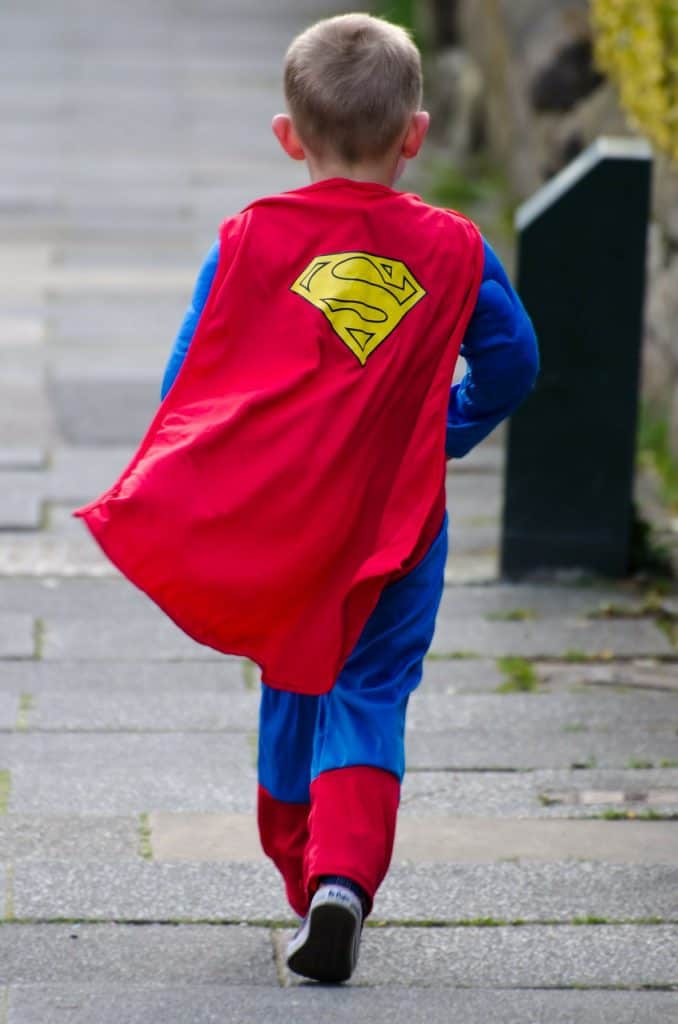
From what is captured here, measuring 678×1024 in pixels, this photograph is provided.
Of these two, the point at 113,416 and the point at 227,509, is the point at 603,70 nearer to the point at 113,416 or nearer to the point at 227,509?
the point at 113,416

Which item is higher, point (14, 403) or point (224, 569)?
point (224, 569)

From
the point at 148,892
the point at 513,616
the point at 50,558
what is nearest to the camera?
the point at 148,892

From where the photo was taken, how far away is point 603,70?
771 centimetres

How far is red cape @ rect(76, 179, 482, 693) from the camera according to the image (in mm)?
2604

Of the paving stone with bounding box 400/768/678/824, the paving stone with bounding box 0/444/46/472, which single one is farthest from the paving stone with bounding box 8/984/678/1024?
the paving stone with bounding box 0/444/46/472

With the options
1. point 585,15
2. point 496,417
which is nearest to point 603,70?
point 585,15

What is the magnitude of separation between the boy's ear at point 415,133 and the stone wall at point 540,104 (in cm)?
347

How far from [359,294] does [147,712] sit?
1.67 metres

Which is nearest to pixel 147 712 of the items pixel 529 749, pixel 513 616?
pixel 529 749

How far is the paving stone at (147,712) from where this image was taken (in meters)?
3.95

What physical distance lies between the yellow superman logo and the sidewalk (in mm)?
984

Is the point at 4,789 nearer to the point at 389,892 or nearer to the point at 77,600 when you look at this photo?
the point at 389,892

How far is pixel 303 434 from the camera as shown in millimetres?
2611

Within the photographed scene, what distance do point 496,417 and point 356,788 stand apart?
2.07 ft
